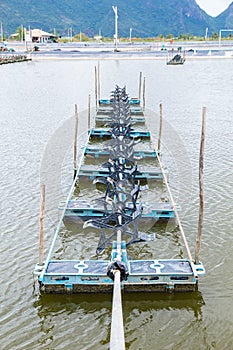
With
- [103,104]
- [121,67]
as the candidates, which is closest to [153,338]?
[103,104]

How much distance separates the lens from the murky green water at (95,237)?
25.9 feet

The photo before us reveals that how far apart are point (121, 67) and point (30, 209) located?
4154 cm

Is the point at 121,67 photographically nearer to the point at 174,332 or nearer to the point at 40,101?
the point at 40,101

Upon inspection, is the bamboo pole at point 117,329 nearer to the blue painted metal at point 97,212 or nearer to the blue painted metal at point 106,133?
the blue painted metal at point 97,212

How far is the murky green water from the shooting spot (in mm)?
7883

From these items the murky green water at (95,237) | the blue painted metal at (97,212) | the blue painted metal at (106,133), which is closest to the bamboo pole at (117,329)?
the murky green water at (95,237)

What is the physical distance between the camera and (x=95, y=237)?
11.0 m

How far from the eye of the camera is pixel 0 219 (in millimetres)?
11883

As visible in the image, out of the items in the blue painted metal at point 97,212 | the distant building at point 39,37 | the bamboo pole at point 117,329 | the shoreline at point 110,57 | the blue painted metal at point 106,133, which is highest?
the distant building at point 39,37

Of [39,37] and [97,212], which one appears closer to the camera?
[97,212]

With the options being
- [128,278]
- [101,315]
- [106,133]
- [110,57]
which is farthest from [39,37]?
[101,315]

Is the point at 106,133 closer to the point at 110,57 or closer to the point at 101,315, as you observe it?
the point at 101,315

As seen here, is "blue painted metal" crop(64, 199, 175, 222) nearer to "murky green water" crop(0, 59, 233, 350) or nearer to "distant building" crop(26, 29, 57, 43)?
"murky green water" crop(0, 59, 233, 350)

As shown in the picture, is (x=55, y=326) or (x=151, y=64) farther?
(x=151, y=64)
